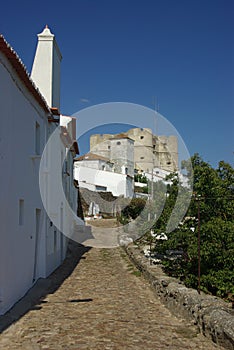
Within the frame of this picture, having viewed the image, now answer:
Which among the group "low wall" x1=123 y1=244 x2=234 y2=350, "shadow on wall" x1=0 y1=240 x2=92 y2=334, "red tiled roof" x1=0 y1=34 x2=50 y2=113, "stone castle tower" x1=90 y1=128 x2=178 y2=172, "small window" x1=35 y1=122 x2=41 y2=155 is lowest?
"shadow on wall" x1=0 y1=240 x2=92 y2=334

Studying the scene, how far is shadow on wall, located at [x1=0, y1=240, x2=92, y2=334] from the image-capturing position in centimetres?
770

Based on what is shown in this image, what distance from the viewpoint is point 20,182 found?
9.02 m

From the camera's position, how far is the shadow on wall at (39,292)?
7.70 m

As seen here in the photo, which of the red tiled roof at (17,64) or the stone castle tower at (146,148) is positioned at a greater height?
the stone castle tower at (146,148)

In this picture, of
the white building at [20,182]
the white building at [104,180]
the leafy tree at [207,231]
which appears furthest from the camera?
the white building at [104,180]

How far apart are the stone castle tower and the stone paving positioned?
60721mm

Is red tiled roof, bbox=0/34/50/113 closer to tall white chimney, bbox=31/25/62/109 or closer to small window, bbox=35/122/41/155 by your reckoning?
small window, bbox=35/122/41/155

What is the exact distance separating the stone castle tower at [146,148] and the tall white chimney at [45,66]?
56616mm

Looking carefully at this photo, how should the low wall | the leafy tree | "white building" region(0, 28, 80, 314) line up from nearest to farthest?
1. the low wall
2. "white building" region(0, 28, 80, 314)
3. the leafy tree

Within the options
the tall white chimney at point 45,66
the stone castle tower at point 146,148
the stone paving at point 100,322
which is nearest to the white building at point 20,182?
the stone paving at point 100,322

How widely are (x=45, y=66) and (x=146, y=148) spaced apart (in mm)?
72547

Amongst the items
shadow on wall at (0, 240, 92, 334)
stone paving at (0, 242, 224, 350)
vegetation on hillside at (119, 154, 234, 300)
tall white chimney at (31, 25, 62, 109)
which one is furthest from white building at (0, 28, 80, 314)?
vegetation on hillside at (119, 154, 234, 300)

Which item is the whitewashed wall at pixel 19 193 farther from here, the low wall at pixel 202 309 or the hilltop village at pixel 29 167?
the low wall at pixel 202 309

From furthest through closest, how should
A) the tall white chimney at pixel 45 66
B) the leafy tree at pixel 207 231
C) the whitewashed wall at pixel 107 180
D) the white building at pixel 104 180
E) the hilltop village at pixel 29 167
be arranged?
the whitewashed wall at pixel 107 180, the white building at pixel 104 180, the tall white chimney at pixel 45 66, the leafy tree at pixel 207 231, the hilltop village at pixel 29 167
